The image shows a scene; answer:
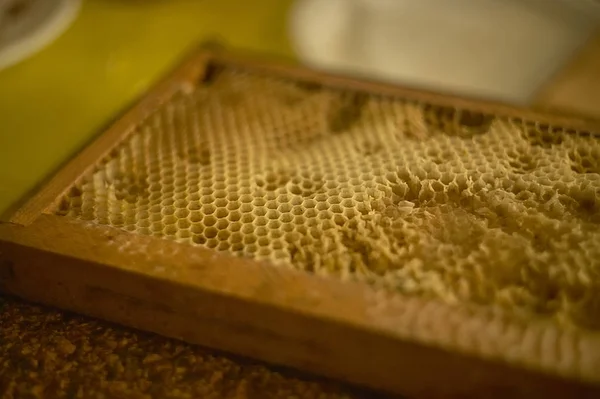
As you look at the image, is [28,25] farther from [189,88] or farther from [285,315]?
[285,315]

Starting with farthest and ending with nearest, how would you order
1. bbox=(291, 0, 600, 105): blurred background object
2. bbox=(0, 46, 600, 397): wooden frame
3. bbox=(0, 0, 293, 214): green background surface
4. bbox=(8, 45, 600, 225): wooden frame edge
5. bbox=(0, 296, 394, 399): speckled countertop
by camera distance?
bbox=(291, 0, 600, 105): blurred background object < bbox=(0, 0, 293, 214): green background surface < bbox=(8, 45, 600, 225): wooden frame edge < bbox=(0, 296, 394, 399): speckled countertop < bbox=(0, 46, 600, 397): wooden frame

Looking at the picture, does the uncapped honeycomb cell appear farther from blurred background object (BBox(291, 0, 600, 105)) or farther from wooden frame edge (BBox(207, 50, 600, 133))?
blurred background object (BBox(291, 0, 600, 105))

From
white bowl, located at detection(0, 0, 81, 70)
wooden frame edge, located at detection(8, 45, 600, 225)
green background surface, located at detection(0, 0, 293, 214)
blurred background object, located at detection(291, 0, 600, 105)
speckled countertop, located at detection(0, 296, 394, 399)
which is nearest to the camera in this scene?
speckled countertop, located at detection(0, 296, 394, 399)

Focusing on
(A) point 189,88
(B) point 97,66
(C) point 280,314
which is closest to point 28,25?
(B) point 97,66

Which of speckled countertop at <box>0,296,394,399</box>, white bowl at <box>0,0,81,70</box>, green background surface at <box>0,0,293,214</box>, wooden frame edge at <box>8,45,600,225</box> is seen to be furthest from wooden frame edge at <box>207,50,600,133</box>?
speckled countertop at <box>0,296,394,399</box>

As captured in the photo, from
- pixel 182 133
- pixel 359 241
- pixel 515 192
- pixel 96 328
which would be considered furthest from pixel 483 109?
pixel 96 328

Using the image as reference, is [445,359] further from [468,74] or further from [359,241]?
[468,74]

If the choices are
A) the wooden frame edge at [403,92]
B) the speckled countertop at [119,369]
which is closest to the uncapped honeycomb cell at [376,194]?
the wooden frame edge at [403,92]
